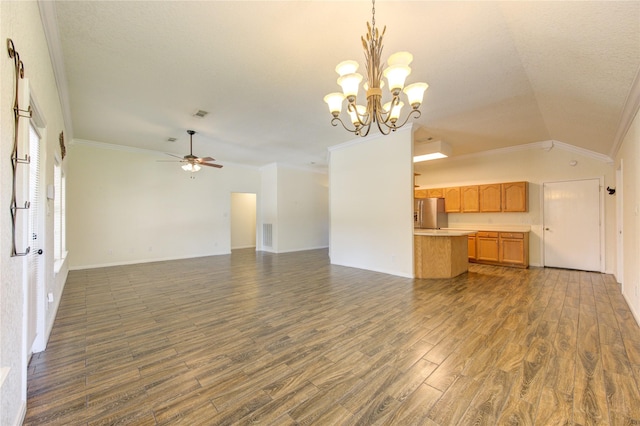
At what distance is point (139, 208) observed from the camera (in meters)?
6.82

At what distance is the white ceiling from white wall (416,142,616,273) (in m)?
0.91

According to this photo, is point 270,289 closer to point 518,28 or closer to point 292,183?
point 518,28

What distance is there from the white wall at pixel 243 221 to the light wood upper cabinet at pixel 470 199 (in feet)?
23.9

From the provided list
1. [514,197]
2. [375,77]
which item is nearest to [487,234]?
[514,197]

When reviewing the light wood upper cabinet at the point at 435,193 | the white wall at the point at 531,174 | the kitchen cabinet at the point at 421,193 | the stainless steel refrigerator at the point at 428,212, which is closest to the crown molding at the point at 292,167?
the kitchen cabinet at the point at 421,193

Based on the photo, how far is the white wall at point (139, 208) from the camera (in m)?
6.04

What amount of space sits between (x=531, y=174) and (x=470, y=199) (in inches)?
54.7

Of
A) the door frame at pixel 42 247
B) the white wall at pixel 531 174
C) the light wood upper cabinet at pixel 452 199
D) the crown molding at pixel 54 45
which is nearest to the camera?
the crown molding at pixel 54 45

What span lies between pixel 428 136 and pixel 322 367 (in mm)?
5072

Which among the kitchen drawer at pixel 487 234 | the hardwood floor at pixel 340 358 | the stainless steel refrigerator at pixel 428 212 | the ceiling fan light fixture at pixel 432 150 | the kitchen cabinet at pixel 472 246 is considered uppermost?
the ceiling fan light fixture at pixel 432 150

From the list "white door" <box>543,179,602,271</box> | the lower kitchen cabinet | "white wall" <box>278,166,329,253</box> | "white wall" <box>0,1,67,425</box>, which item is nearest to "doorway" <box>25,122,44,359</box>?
"white wall" <box>0,1,67,425</box>

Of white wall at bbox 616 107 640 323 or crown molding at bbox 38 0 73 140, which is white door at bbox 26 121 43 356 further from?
white wall at bbox 616 107 640 323

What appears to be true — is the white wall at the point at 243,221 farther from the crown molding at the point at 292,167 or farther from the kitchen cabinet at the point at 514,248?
the kitchen cabinet at the point at 514,248

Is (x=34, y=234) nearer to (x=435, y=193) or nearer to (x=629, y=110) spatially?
(x=629, y=110)
